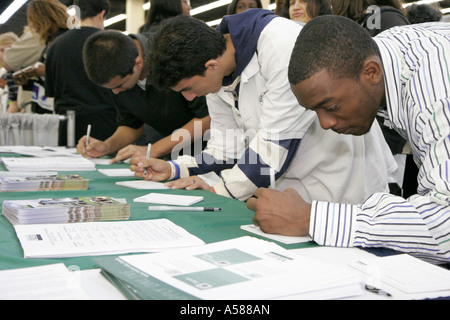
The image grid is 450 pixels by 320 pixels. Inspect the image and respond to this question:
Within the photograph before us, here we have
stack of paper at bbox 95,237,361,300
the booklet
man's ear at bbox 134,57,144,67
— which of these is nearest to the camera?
stack of paper at bbox 95,237,361,300

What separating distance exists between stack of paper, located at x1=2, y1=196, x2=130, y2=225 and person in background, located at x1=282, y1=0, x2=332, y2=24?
5.89ft

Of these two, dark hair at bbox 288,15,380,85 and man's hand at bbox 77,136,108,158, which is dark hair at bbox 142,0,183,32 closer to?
man's hand at bbox 77,136,108,158

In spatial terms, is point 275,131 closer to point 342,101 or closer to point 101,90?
point 342,101

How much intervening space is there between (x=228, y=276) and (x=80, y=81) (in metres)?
2.92

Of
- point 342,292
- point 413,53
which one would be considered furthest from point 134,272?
point 413,53

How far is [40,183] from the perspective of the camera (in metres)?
1.56

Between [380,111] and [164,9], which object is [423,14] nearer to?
[164,9]

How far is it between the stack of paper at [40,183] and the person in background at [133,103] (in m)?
Result: 0.64

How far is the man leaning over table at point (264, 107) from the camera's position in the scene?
1.50 m

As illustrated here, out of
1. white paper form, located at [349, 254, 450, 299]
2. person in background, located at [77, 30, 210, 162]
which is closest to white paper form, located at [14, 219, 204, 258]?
white paper form, located at [349, 254, 450, 299]

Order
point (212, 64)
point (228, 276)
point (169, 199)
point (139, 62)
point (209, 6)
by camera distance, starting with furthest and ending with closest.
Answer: point (209, 6) → point (139, 62) → point (212, 64) → point (169, 199) → point (228, 276)

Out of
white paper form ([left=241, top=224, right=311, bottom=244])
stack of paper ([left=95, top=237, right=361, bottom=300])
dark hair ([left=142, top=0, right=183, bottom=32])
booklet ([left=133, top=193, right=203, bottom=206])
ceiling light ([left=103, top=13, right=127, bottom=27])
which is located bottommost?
booklet ([left=133, top=193, right=203, bottom=206])

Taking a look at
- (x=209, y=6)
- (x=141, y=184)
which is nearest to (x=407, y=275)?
(x=141, y=184)

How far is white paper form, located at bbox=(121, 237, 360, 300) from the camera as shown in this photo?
640 mm
